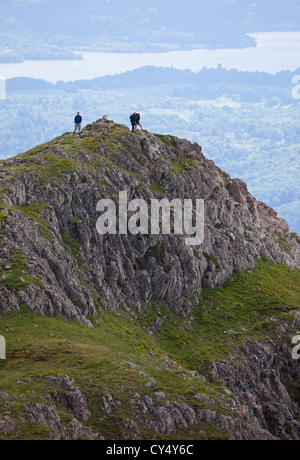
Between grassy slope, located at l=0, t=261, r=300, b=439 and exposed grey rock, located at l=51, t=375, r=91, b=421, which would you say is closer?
exposed grey rock, located at l=51, t=375, r=91, b=421

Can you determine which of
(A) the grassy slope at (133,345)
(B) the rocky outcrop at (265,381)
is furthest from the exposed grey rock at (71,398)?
(B) the rocky outcrop at (265,381)

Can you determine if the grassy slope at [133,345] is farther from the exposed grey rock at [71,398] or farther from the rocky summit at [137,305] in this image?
the exposed grey rock at [71,398]

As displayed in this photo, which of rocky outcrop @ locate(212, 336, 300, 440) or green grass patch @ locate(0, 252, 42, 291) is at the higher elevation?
green grass patch @ locate(0, 252, 42, 291)

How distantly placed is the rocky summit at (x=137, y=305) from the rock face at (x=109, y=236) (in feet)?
0.54

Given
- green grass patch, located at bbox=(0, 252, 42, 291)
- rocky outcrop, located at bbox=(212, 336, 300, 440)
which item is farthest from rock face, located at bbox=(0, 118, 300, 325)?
rocky outcrop, located at bbox=(212, 336, 300, 440)

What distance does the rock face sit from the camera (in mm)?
61812

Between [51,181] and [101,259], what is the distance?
10001 millimetres

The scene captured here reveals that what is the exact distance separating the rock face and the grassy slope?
1.93 m

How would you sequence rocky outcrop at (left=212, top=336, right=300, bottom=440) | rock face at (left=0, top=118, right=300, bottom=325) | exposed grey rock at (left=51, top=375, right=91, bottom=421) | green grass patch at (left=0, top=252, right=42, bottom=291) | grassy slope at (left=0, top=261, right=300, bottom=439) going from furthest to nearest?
rocky outcrop at (left=212, top=336, right=300, bottom=440) → rock face at (left=0, top=118, right=300, bottom=325) → green grass patch at (left=0, top=252, right=42, bottom=291) → grassy slope at (left=0, top=261, right=300, bottom=439) → exposed grey rock at (left=51, top=375, right=91, bottom=421)

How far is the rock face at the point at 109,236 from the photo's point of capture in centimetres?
6181

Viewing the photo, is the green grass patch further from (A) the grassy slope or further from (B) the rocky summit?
(A) the grassy slope

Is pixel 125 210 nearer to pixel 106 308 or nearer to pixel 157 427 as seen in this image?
pixel 106 308

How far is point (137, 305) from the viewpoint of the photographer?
7319 centimetres

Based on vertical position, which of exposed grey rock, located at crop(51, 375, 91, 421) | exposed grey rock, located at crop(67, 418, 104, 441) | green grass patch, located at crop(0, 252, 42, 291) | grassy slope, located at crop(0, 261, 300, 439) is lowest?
exposed grey rock, located at crop(67, 418, 104, 441)
